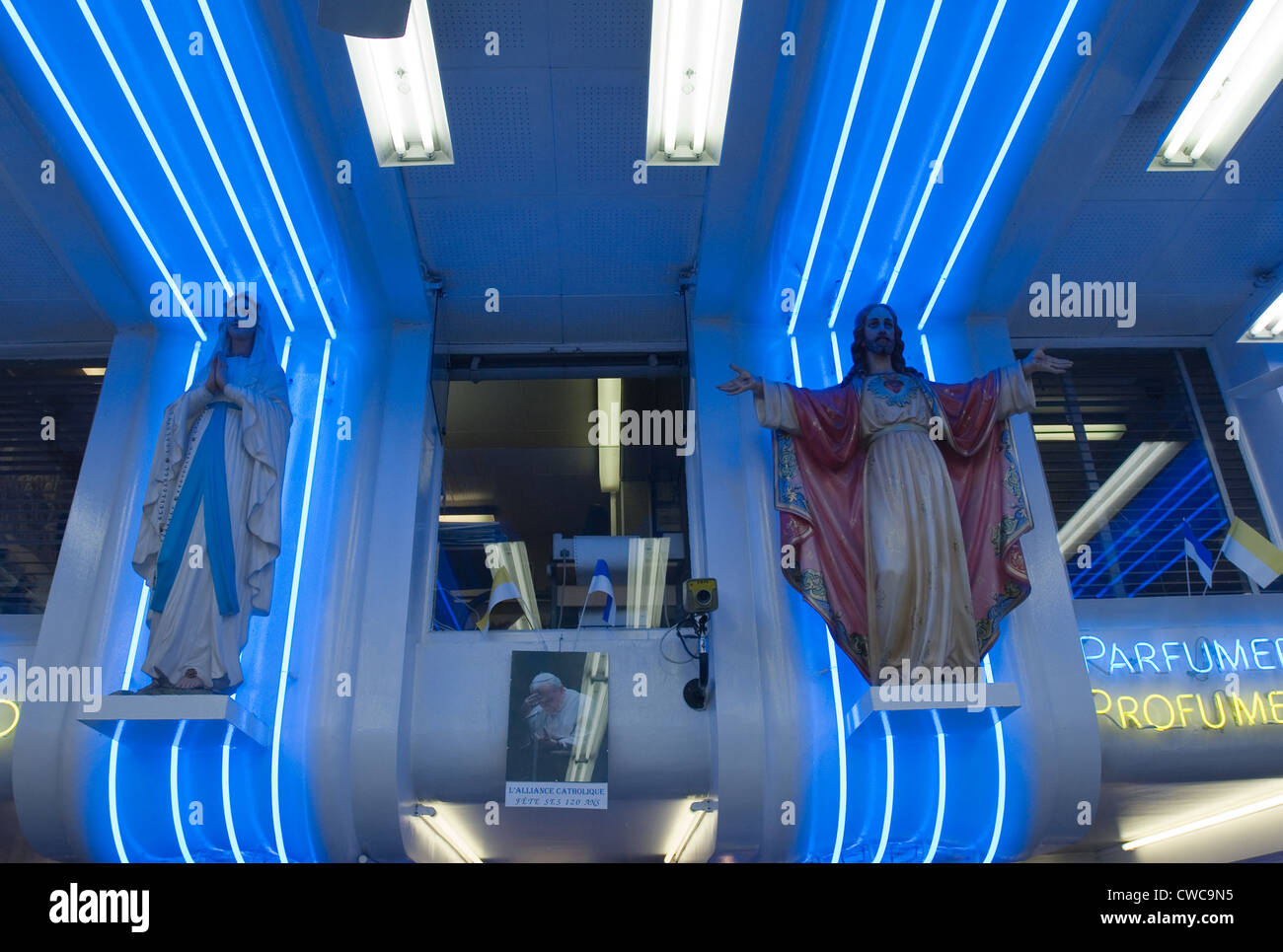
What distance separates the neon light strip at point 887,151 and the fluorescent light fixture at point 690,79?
0.76 m

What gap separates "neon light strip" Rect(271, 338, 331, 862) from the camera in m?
4.50

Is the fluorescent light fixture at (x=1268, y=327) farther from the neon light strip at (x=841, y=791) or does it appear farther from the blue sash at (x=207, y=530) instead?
the blue sash at (x=207, y=530)

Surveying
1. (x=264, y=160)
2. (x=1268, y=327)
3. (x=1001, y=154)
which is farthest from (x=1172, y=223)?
(x=264, y=160)

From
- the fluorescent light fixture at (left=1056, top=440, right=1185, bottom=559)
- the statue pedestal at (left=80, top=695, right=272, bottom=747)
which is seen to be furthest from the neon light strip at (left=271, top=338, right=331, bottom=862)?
the fluorescent light fixture at (left=1056, top=440, right=1185, bottom=559)

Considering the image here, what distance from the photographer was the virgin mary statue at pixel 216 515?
4270 mm

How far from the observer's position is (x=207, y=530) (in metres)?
4.41

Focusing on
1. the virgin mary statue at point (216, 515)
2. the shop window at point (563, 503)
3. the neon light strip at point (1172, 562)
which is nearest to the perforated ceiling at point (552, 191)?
the shop window at point (563, 503)

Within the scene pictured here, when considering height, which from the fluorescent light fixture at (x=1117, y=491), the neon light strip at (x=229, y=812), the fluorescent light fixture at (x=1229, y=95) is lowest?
the neon light strip at (x=229, y=812)

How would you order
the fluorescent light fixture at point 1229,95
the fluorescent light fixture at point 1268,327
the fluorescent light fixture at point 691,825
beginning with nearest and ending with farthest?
the fluorescent light fixture at point 1229,95 → the fluorescent light fixture at point 691,825 → the fluorescent light fixture at point 1268,327

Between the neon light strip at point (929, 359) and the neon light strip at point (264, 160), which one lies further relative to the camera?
the neon light strip at point (929, 359)

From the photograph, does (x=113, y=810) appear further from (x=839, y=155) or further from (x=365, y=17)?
(x=839, y=155)

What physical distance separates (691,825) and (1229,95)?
448cm

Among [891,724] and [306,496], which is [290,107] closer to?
[306,496]
